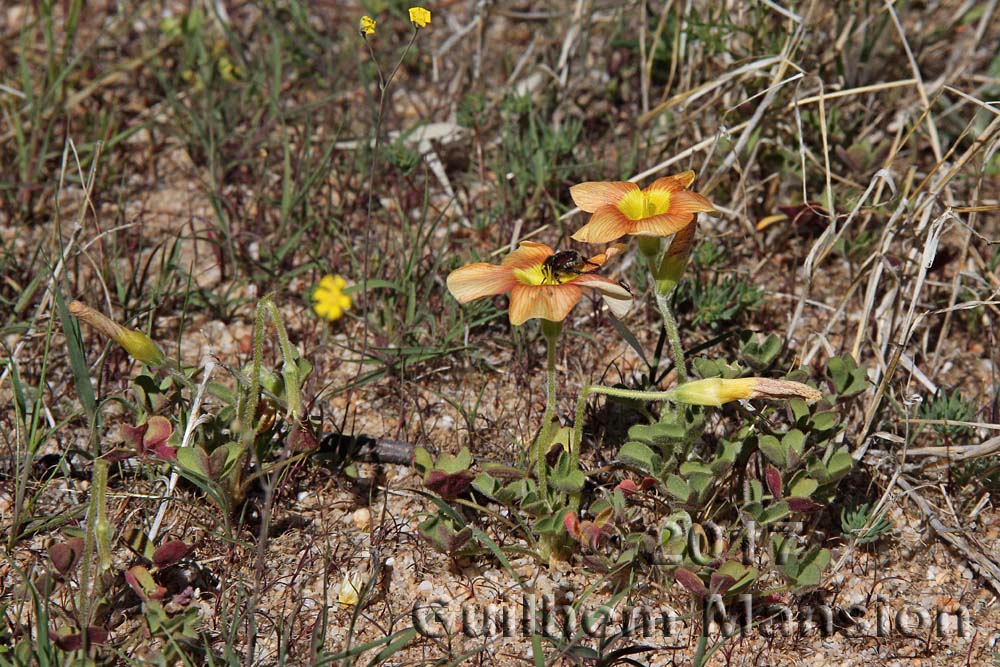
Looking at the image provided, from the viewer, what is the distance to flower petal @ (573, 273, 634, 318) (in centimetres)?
219

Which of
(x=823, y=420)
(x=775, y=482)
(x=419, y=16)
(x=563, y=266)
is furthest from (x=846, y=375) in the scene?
(x=419, y=16)

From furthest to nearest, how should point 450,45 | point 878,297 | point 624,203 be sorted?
point 450,45 → point 878,297 → point 624,203

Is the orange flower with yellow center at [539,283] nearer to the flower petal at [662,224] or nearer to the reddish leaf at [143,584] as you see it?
the flower petal at [662,224]

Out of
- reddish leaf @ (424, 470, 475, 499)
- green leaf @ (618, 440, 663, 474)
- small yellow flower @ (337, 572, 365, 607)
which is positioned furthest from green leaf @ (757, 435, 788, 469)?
small yellow flower @ (337, 572, 365, 607)

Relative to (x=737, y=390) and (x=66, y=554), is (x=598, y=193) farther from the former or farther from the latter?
(x=66, y=554)

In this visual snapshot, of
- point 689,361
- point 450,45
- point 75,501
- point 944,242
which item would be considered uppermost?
point 450,45

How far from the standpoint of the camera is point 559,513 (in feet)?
7.96

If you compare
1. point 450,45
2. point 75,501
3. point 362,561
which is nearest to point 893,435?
point 362,561

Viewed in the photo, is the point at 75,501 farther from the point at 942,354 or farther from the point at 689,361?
the point at 942,354

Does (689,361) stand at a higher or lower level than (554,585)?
higher

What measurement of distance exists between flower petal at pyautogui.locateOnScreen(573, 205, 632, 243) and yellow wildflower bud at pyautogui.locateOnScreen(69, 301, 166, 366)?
3.55 feet

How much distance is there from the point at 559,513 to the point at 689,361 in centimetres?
83

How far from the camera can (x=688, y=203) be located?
2.29 metres

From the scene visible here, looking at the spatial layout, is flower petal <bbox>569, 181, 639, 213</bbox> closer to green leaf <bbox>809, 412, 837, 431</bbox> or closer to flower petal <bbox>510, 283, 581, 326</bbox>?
flower petal <bbox>510, 283, 581, 326</bbox>
